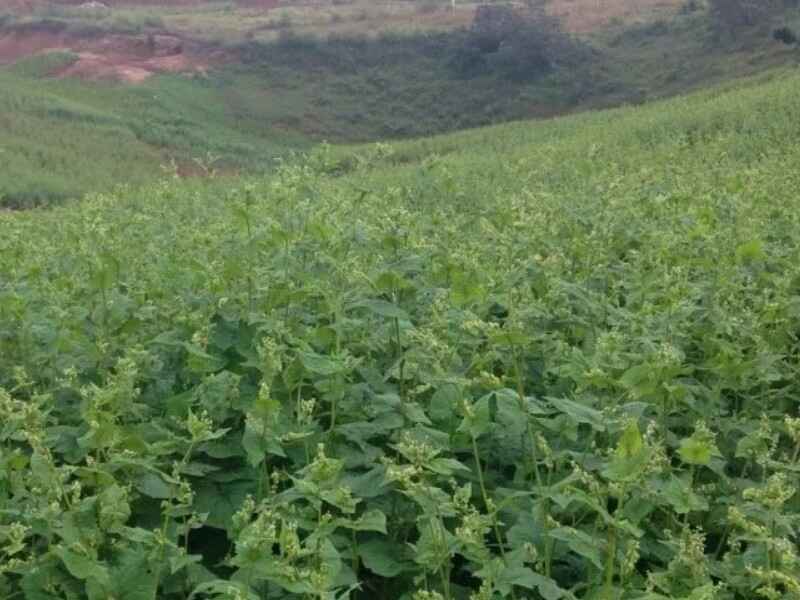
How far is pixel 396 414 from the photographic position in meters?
2.83

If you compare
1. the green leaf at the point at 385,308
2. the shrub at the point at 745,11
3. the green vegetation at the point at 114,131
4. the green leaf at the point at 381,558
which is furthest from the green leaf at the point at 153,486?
the shrub at the point at 745,11

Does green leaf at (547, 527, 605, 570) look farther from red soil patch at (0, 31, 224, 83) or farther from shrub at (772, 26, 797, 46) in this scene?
red soil patch at (0, 31, 224, 83)

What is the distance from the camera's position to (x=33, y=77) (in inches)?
1534

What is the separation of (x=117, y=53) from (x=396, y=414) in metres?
42.2

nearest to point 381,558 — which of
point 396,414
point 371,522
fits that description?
point 371,522

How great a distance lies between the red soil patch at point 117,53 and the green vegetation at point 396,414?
36341mm

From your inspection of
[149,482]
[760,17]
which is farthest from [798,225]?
[760,17]

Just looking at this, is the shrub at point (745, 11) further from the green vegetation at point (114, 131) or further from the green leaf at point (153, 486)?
the green leaf at point (153, 486)

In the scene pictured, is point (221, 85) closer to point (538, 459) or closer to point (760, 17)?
point (760, 17)

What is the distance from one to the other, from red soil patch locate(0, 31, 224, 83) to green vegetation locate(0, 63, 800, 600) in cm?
3634

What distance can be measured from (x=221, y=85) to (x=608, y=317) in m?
38.0

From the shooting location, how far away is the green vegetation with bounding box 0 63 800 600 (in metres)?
2.30

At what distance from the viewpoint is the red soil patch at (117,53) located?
3962 cm

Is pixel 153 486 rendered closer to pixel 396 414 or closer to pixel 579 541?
pixel 396 414
